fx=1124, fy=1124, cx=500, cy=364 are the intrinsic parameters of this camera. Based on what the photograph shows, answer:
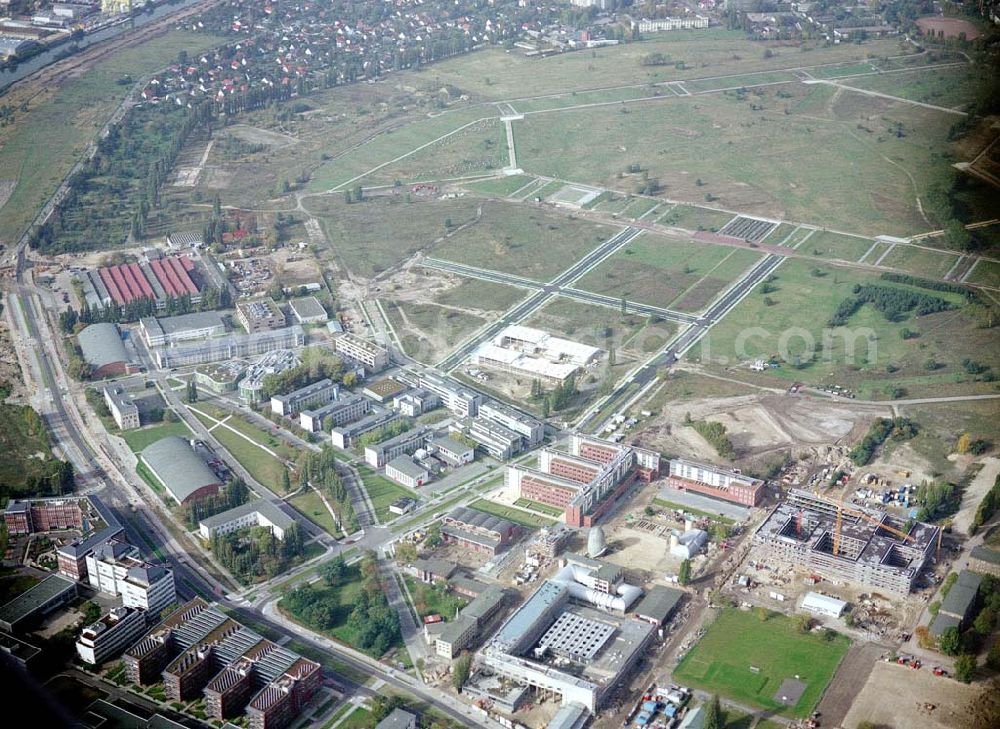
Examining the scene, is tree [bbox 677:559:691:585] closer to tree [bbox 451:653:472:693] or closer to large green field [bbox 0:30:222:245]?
tree [bbox 451:653:472:693]

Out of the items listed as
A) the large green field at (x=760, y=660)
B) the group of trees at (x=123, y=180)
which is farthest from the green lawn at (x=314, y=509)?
Result: the group of trees at (x=123, y=180)

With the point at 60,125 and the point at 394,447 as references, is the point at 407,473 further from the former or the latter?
the point at 60,125

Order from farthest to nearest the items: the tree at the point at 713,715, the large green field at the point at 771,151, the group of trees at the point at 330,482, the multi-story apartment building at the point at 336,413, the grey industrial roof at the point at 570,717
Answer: the large green field at the point at 771,151 → the multi-story apartment building at the point at 336,413 → the group of trees at the point at 330,482 → the grey industrial roof at the point at 570,717 → the tree at the point at 713,715

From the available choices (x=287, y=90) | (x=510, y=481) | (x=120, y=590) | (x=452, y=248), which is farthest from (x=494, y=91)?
(x=120, y=590)

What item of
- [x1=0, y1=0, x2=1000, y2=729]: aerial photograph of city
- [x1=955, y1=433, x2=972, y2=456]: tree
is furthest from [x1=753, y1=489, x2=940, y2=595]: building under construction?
[x1=955, y1=433, x2=972, y2=456]: tree

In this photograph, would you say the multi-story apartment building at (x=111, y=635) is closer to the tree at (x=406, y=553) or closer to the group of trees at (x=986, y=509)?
the tree at (x=406, y=553)

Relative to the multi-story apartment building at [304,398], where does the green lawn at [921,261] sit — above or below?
below
